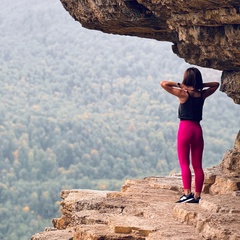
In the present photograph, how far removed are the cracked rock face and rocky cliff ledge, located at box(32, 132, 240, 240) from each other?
1930 millimetres

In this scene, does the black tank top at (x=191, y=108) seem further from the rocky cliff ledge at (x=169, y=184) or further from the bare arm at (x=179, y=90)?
the rocky cliff ledge at (x=169, y=184)

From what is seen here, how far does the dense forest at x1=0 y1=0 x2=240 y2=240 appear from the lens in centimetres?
9262

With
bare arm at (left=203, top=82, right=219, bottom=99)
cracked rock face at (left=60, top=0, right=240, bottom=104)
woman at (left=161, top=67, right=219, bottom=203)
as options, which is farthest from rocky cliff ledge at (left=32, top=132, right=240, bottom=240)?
cracked rock face at (left=60, top=0, right=240, bottom=104)

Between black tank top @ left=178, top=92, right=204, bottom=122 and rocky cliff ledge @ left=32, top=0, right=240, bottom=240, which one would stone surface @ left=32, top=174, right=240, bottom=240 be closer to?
rocky cliff ledge @ left=32, top=0, right=240, bottom=240

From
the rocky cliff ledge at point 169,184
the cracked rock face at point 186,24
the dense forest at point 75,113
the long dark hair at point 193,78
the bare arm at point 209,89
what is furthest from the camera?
the dense forest at point 75,113

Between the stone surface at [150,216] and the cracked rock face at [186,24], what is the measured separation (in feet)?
6.82

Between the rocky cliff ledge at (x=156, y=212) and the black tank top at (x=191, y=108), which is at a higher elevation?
the black tank top at (x=191, y=108)

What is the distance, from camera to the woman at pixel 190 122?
456 inches

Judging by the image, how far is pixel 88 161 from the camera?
99.1 metres

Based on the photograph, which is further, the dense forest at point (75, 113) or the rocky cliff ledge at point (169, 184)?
the dense forest at point (75, 113)

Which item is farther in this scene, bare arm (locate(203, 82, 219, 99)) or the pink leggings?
bare arm (locate(203, 82, 219, 99))

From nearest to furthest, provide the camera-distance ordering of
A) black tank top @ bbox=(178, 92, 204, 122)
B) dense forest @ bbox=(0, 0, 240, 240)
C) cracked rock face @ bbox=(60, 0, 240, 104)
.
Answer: cracked rock face @ bbox=(60, 0, 240, 104), black tank top @ bbox=(178, 92, 204, 122), dense forest @ bbox=(0, 0, 240, 240)

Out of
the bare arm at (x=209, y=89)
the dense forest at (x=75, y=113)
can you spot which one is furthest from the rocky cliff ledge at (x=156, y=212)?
the dense forest at (x=75, y=113)

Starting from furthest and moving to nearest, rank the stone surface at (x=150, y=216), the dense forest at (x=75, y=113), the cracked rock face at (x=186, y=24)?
the dense forest at (x=75, y=113)
the cracked rock face at (x=186, y=24)
the stone surface at (x=150, y=216)
